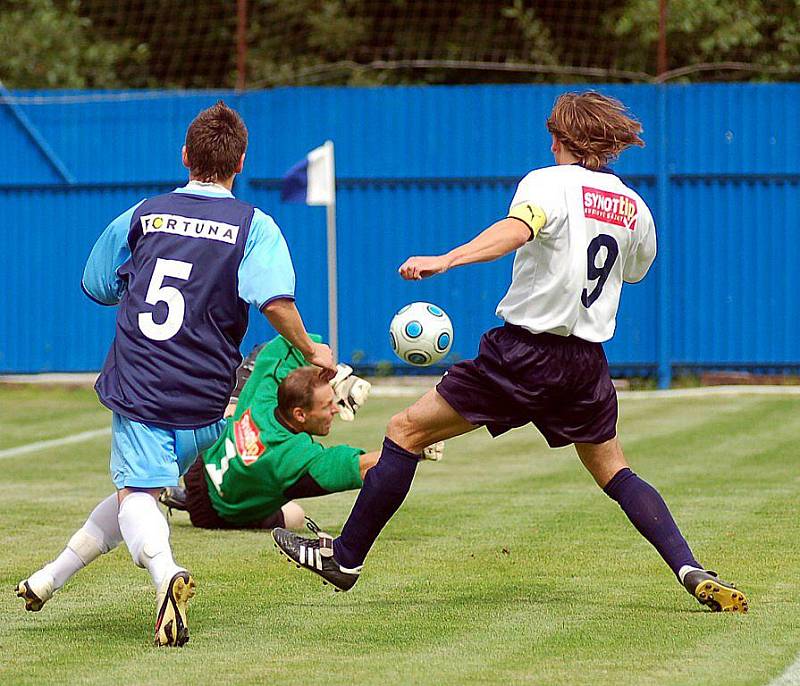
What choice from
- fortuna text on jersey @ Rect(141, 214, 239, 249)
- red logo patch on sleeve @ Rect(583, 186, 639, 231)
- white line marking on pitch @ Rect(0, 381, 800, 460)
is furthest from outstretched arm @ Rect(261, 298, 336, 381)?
white line marking on pitch @ Rect(0, 381, 800, 460)

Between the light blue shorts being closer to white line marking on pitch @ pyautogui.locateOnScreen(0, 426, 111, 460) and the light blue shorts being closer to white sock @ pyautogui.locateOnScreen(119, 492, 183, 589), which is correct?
white sock @ pyautogui.locateOnScreen(119, 492, 183, 589)

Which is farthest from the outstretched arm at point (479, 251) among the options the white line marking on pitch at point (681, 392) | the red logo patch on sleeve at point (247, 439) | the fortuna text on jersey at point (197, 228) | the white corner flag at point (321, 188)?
the white corner flag at point (321, 188)

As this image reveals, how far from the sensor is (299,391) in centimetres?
750

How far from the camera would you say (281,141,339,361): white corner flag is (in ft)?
52.0

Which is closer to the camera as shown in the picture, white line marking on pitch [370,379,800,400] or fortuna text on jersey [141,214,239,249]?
fortuna text on jersey [141,214,239,249]

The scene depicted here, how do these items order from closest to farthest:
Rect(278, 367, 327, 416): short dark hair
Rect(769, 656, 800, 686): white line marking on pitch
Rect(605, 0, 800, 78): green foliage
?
Rect(769, 656, 800, 686): white line marking on pitch, Rect(278, 367, 327, 416): short dark hair, Rect(605, 0, 800, 78): green foliage

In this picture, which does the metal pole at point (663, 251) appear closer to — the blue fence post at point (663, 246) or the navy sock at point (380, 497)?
the blue fence post at point (663, 246)

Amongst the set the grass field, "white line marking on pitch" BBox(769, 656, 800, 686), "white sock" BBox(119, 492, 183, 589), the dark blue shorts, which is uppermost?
the dark blue shorts

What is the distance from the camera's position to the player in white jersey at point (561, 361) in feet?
18.5

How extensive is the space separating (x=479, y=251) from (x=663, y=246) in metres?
11.2

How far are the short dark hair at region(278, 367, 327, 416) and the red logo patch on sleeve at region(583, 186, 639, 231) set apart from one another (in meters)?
2.18

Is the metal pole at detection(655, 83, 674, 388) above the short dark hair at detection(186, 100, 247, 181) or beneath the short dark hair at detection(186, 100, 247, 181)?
beneath

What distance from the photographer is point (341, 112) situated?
54.3 ft

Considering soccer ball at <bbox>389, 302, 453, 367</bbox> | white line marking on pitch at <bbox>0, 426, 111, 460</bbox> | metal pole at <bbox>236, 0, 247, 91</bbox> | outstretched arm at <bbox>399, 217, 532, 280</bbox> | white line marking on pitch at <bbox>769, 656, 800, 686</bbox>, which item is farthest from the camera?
metal pole at <bbox>236, 0, 247, 91</bbox>
